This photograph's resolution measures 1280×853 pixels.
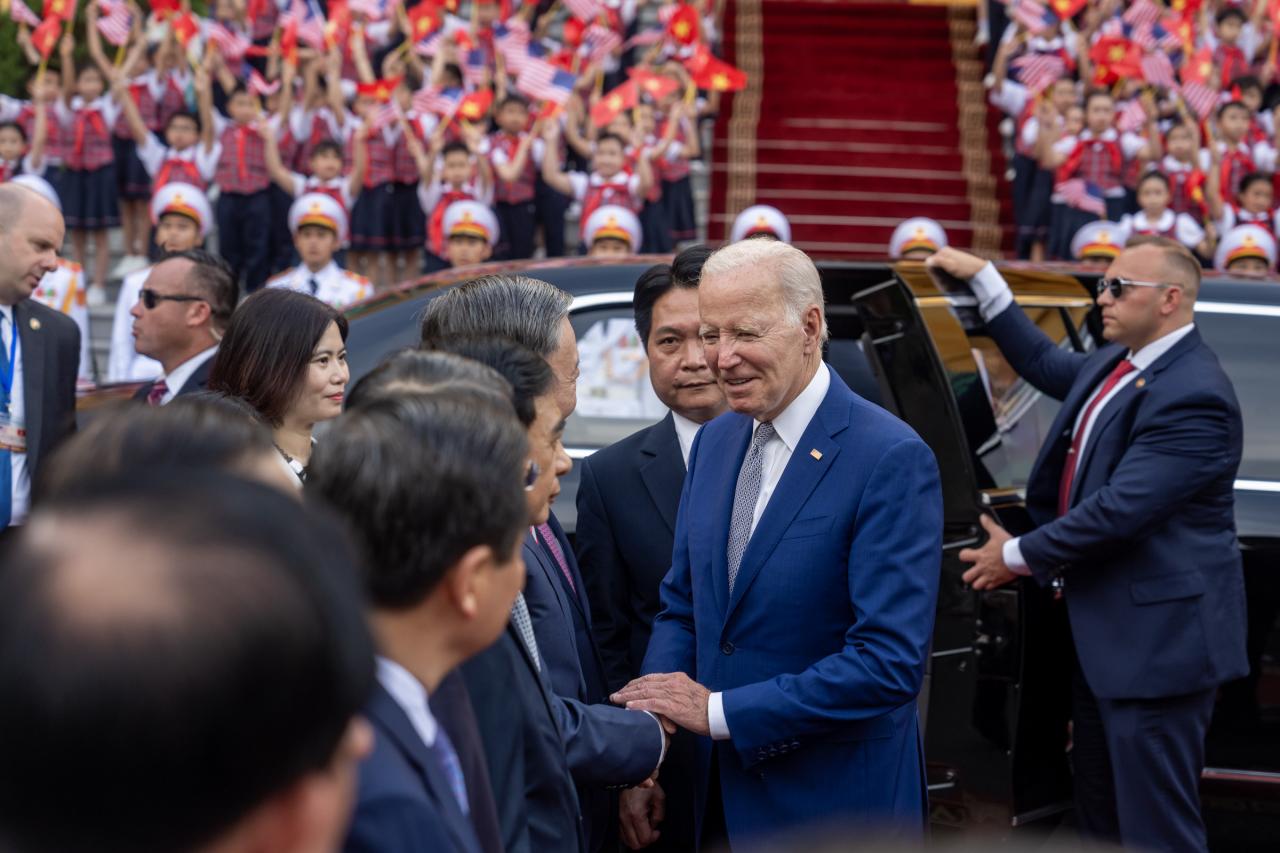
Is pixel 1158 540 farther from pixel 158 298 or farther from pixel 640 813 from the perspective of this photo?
pixel 158 298

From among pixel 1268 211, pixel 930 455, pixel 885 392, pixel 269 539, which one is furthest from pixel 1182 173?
pixel 269 539

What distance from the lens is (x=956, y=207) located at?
44.1 feet

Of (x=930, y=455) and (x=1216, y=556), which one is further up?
(x=930, y=455)

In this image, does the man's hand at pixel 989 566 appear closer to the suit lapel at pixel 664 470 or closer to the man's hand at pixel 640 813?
the suit lapel at pixel 664 470

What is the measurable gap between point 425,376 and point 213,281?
124 inches

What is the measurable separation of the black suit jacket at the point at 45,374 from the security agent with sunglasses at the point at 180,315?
0.25 meters

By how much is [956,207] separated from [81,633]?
519 inches

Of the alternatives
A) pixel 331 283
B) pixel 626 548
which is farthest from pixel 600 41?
pixel 626 548

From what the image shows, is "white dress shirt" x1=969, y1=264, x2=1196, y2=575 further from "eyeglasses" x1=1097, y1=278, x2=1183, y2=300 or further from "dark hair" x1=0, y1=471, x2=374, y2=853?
"dark hair" x1=0, y1=471, x2=374, y2=853

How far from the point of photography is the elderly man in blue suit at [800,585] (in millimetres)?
2598

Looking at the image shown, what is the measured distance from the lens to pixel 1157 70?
12922 millimetres

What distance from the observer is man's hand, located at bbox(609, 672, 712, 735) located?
8.75 ft

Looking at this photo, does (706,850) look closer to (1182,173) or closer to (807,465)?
(807,465)

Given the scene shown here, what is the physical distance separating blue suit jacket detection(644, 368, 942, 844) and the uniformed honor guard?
20.5 ft
